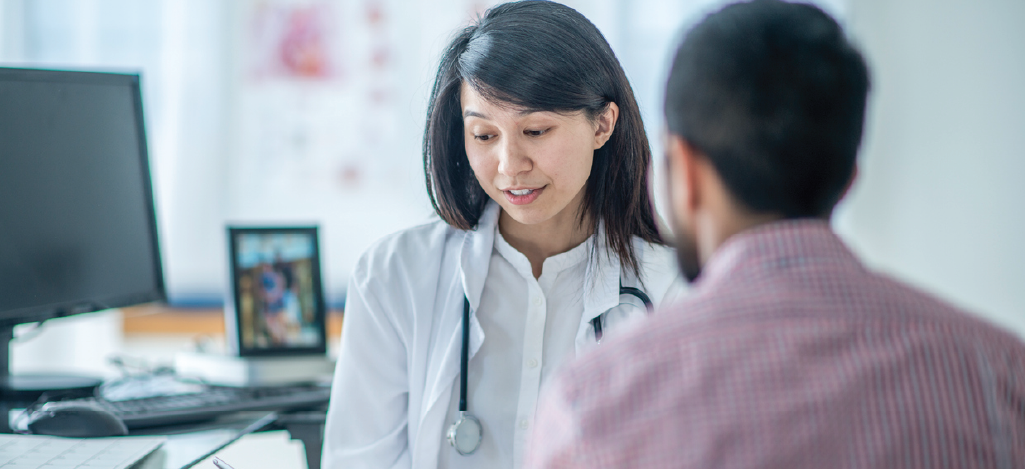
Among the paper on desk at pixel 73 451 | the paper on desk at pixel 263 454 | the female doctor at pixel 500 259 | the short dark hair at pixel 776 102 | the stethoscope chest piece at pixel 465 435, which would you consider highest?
the short dark hair at pixel 776 102

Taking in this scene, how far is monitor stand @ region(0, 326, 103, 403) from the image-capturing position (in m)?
1.33

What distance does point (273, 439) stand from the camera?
1587 millimetres

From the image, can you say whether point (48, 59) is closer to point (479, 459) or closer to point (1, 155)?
point (1, 155)

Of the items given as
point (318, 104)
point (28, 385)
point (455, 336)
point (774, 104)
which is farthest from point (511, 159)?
point (318, 104)

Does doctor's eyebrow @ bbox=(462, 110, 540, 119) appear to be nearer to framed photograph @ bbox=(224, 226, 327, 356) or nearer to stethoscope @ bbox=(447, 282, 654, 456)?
stethoscope @ bbox=(447, 282, 654, 456)

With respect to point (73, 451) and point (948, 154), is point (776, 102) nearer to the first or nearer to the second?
point (73, 451)

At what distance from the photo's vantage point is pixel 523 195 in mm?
1188

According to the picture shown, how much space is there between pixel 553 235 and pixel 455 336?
0.83ft

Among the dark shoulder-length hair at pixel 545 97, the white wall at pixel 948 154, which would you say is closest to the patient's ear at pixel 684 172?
the dark shoulder-length hair at pixel 545 97

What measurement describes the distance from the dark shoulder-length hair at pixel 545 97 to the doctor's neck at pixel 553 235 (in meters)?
0.02

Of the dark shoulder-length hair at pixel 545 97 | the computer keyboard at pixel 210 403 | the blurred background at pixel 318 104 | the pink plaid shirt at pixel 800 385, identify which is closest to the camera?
the pink plaid shirt at pixel 800 385

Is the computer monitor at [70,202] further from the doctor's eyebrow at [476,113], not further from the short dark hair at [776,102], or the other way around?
the short dark hair at [776,102]

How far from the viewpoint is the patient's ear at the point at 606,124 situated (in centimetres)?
121

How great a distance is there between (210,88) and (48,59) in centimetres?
61
